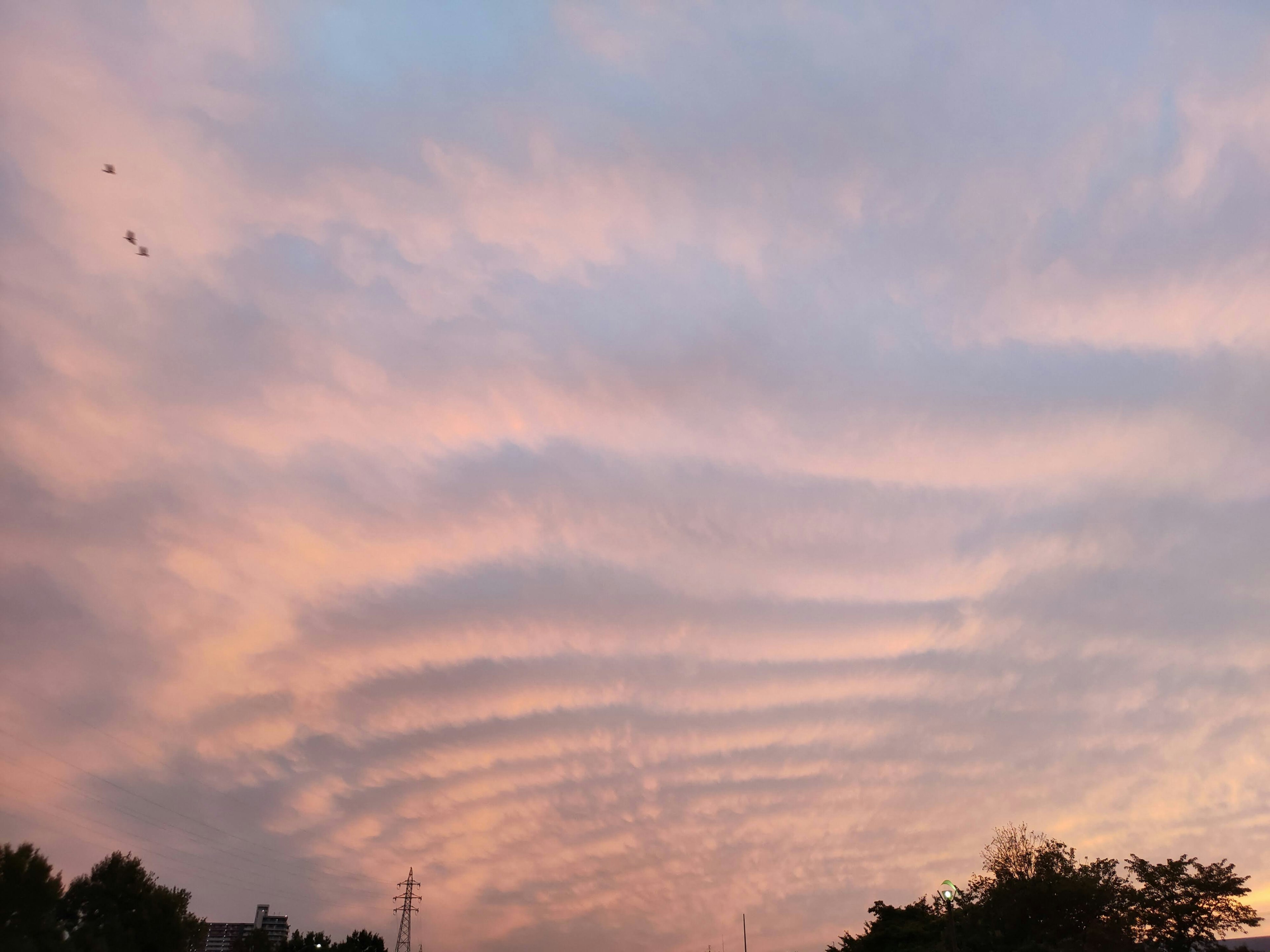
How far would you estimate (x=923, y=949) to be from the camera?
318 ft

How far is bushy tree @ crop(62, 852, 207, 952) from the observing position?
89062 mm

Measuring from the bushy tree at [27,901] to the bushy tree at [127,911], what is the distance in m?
12.1

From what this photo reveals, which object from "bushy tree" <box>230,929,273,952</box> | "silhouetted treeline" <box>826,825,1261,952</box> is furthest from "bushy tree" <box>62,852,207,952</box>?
"silhouetted treeline" <box>826,825,1261,952</box>

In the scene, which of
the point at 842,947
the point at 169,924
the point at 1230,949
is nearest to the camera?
the point at 1230,949

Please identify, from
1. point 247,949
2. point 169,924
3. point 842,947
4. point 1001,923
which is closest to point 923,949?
point 1001,923

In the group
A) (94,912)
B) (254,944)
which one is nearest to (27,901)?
(94,912)

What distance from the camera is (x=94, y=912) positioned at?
90.5m

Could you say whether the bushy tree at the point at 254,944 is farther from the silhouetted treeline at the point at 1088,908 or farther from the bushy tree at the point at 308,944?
the silhouetted treeline at the point at 1088,908

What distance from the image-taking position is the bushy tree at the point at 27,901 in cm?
7238

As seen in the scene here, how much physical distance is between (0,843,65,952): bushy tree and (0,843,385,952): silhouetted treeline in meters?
0.06

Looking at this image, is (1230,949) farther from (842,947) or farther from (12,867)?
(12,867)

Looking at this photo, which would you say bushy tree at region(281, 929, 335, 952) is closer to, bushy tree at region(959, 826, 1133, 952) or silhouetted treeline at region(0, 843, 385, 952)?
silhouetted treeline at region(0, 843, 385, 952)

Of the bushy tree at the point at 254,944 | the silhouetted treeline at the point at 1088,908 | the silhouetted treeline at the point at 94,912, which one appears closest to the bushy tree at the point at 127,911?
the silhouetted treeline at the point at 94,912

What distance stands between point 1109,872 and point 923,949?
2321cm
